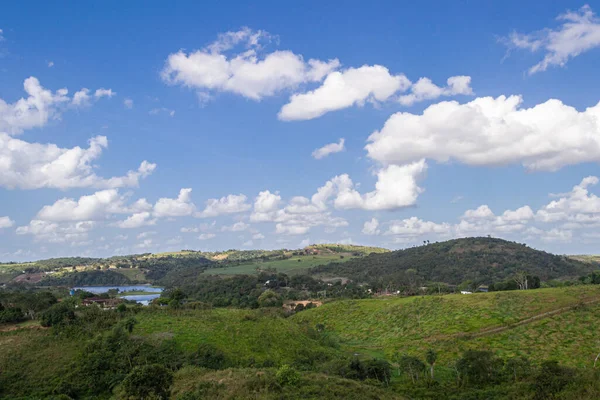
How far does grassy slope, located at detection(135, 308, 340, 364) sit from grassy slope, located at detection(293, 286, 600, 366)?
58.6ft

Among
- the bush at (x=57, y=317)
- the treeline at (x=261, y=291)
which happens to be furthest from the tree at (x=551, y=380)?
the treeline at (x=261, y=291)

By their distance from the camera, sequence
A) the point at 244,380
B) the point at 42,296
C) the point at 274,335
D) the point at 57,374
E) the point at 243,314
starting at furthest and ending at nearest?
the point at 42,296 < the point at 243,314 < the point at 274,335 < the point at 57,374 < the point at 244,380

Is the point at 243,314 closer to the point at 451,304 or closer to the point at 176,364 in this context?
the point at 176,364

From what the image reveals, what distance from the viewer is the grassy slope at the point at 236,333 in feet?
207

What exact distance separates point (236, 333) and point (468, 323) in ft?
166

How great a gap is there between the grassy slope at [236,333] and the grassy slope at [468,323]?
17851 millimetres

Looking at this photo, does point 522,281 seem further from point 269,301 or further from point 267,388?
point 267,388

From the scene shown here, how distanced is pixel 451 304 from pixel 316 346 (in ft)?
145

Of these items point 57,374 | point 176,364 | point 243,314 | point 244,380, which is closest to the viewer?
point 244,380

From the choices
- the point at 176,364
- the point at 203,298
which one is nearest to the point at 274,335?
the point at 176,364

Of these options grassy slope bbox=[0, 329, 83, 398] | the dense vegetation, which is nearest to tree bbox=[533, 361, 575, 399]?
the dense vegetation

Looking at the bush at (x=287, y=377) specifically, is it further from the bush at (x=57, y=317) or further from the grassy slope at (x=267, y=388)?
the bush at (x=57, y=317)

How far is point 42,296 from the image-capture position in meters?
87.6

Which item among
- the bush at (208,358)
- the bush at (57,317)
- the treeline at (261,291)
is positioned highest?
the bush at (57,317)
